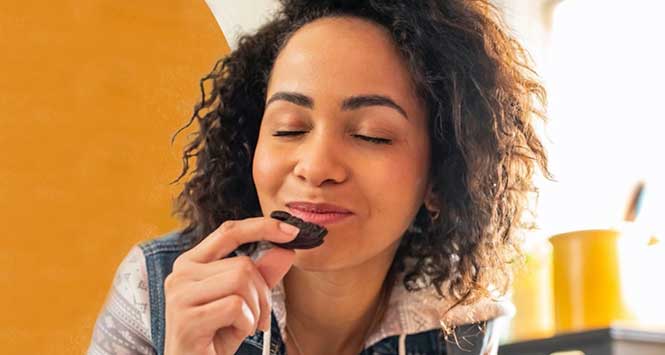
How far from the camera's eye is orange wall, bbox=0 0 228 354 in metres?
1.16

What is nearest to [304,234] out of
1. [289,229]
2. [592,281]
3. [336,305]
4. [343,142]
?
[289,229]

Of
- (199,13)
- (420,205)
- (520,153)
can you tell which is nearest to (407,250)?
(420,205)

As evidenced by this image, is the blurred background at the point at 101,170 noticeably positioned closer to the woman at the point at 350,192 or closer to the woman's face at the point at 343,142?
the woman at the point at 350,192

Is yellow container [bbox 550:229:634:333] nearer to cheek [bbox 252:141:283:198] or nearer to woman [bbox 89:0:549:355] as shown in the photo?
woman [bbox 89:0:549:355]

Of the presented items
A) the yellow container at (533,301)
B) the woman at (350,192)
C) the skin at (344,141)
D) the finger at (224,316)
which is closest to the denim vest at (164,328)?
the woman at (350,192)

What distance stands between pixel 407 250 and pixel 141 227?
0.37m

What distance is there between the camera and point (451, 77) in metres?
1.11

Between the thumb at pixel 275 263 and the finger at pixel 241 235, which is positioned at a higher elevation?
the finger at pixel 241 235

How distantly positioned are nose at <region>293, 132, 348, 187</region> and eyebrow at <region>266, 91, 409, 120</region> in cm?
4

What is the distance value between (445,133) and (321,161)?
0.22 meters

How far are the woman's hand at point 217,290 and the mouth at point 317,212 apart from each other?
76mm

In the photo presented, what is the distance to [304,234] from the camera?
3.06 feet

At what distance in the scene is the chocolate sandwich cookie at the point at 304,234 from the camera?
933 millimetres

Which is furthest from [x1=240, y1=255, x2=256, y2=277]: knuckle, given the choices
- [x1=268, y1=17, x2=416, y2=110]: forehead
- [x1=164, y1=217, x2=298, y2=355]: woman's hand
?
[x1=268, y1=17, x2=416, y2=110]: forehead
